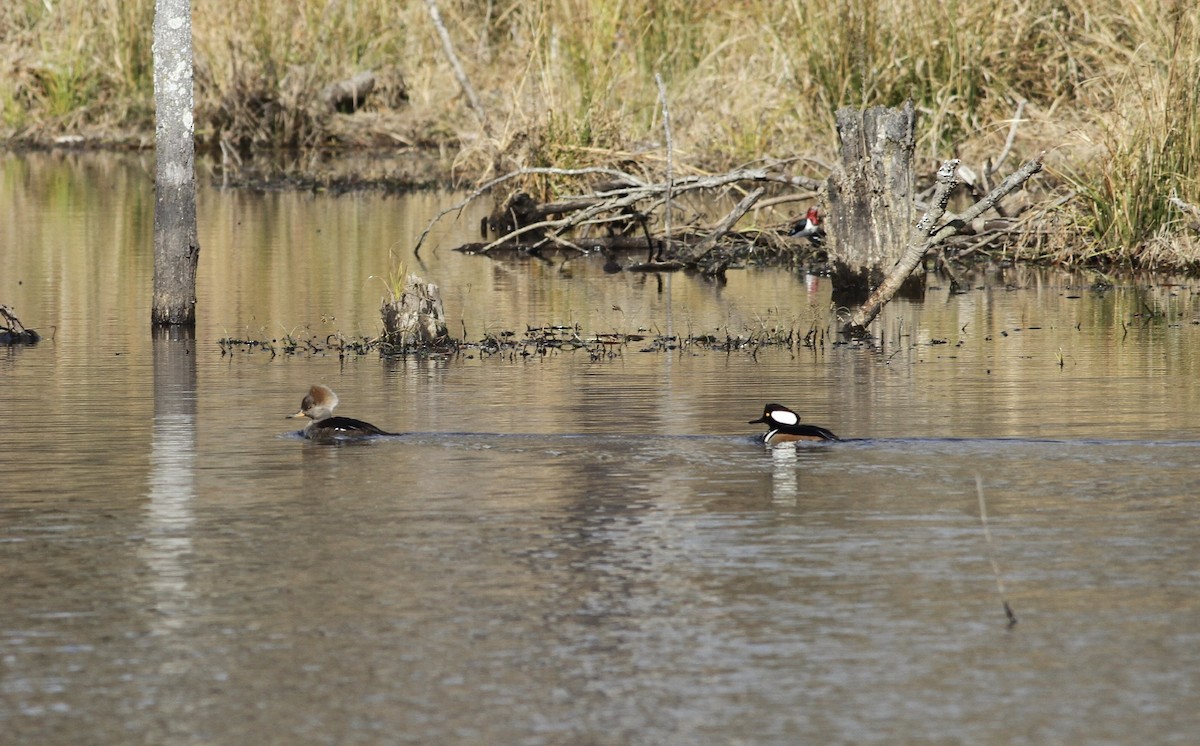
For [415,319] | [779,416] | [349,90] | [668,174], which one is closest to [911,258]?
[415,319]

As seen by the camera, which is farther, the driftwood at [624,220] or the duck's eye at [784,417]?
the driftwood at [624,220]

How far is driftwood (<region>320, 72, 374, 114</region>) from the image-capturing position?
3844 centimetres

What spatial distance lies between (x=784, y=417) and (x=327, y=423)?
2266mm

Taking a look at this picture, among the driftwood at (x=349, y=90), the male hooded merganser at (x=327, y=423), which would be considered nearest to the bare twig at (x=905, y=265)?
the male hooded merganser at (x=327, y=423)

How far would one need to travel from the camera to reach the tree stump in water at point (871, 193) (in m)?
18.3

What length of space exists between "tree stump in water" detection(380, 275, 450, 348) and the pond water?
0.71 m

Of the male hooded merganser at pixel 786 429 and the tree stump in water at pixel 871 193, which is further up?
the tree stump in water at pixel 871 193

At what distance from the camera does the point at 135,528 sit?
8.81m

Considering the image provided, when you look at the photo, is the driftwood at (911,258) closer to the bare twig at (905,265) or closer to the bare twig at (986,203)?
the bare twig at (905,265)

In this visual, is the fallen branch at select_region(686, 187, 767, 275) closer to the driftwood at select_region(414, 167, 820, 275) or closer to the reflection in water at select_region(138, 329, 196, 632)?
the driftwood at select_region(414, 167, 820, 275)

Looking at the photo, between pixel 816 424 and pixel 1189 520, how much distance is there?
2939mm

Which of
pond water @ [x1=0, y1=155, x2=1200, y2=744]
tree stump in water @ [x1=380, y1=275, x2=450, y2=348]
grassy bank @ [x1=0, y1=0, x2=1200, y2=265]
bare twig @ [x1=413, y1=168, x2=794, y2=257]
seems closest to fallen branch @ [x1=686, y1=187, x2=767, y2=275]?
bare twig @ [x1=413, y1=168, x2=794, y2=257]

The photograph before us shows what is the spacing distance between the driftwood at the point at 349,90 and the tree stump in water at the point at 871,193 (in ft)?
68.5

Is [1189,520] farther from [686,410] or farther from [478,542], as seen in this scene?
[686,410]
